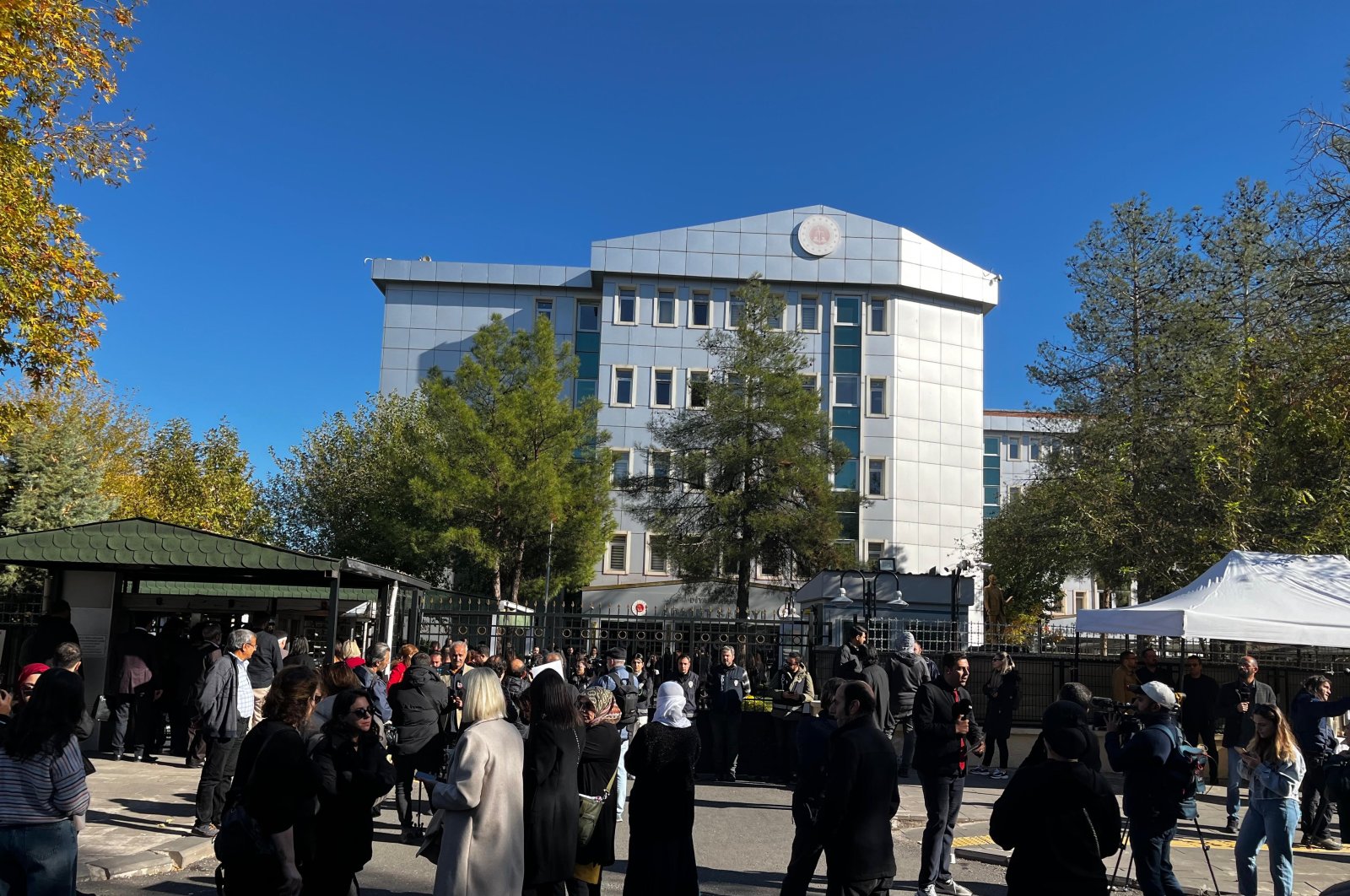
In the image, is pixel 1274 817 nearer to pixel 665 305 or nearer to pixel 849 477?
pixel 849 477

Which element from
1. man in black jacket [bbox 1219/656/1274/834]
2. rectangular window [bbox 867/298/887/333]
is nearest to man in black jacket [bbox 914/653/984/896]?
man in black jacket [bbox 1219/656/1274/834]

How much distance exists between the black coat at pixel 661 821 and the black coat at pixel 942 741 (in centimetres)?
254

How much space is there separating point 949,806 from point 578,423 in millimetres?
31094

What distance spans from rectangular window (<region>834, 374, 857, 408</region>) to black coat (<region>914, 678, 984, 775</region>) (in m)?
43.2

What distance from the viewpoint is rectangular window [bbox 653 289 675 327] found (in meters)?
51.3

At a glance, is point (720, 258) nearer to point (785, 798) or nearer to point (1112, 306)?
point (1112, 306)

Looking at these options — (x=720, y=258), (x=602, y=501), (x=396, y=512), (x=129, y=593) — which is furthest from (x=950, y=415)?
(x=129, y=593)

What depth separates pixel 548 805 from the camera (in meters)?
5.96

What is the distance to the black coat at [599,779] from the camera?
21.1 ft

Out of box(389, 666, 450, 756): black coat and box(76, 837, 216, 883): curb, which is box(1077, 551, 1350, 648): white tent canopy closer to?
box(389, 666, 450, 756): black coat

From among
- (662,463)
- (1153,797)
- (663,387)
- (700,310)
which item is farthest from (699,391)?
(1153,797)

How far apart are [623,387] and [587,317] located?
506 centimetres

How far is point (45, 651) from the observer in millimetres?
12508

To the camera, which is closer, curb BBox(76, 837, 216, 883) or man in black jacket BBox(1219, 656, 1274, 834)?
curb BBox(76, 837, 216, 883)
